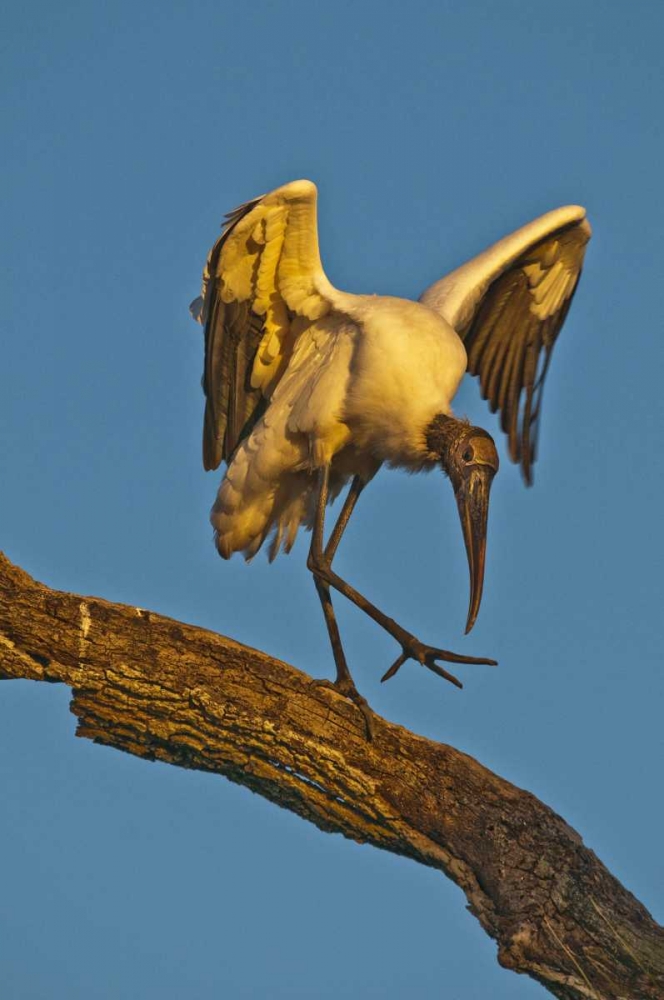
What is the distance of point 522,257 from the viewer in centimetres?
809

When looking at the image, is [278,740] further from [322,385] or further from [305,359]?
[305,359]

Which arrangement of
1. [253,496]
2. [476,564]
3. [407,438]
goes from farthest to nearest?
[253,496] → [407,438] → [476,564]

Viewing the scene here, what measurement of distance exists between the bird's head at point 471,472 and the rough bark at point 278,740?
62.0 inches

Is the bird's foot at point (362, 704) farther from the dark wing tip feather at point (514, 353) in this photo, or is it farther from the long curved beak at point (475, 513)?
the dark wing tip feather at point (514, 353)

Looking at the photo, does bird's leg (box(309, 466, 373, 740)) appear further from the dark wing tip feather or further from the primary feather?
the dark wing tip feather

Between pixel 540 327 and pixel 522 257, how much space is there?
1.59ft

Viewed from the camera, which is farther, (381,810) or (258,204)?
(258,204)

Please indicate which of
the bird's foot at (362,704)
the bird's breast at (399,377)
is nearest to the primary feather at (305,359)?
the bird's breast at (399,377)

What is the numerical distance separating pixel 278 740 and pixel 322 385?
2.48m

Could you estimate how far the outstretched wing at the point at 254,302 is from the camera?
6770 millimetres

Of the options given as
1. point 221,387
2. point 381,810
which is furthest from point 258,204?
point 381,810

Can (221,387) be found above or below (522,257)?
below

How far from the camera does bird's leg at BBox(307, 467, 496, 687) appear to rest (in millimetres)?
5973

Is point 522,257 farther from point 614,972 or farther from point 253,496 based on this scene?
point 614,972
